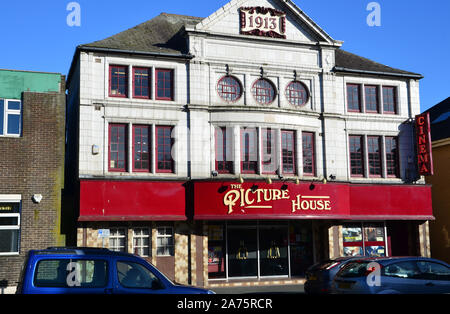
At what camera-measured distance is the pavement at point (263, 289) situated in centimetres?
1988

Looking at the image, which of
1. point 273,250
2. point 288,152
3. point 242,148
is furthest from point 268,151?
point 273,250

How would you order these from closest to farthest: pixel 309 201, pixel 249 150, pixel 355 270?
1. pixel 355 270
2. pixel 309 201
3. pixel 249 150

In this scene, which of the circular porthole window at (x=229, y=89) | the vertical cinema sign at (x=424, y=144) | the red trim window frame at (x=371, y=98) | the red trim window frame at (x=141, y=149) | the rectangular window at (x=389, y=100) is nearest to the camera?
the red trim window frame at (x=141, y=149)

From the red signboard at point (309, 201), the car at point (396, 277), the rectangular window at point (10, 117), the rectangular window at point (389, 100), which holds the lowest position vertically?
the car at point (396, 277)

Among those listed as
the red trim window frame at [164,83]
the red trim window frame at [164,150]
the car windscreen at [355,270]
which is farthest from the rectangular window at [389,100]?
the car windscreen at [355,270]

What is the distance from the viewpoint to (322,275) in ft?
57.0

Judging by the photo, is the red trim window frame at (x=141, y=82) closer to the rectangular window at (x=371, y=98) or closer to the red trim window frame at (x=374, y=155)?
the rectangular window at (x=371, y=98)

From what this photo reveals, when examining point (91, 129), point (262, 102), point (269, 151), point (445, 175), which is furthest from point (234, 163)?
point (445, 175)

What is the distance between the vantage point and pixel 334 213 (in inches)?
894

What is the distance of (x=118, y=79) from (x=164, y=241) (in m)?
7.38

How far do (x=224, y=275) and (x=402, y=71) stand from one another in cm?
1401

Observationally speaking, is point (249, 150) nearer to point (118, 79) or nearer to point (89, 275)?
point (118, 79)

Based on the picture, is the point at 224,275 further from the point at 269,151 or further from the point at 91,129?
the point at 91,129

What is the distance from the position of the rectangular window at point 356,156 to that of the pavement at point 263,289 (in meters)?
6.44
